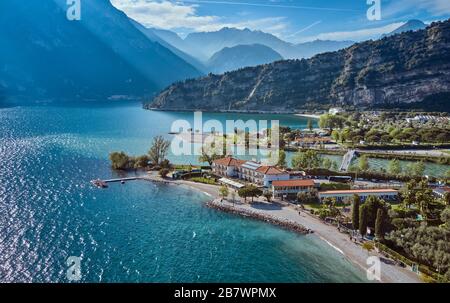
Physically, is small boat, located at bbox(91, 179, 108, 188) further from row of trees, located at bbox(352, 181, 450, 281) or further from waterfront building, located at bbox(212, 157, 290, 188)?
row of trees, located at bbox(352, 181, 450, 281)

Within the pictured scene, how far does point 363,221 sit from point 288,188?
1276cm

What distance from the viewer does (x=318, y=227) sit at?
114 ft

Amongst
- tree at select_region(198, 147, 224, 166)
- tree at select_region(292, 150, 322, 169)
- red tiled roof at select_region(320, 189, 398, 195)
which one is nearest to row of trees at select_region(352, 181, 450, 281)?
red tiled roof at select_region(320, 189, 398, 195)

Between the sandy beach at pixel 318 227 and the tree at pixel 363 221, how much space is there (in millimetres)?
1419

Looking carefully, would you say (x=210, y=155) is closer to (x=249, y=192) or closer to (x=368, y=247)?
(x=249, y=192)

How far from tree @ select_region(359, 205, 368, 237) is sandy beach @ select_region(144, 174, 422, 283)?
4.66ft

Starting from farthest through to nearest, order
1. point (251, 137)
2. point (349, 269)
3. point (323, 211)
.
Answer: point (251, 137)
point (323, 211)
point (349, 269)

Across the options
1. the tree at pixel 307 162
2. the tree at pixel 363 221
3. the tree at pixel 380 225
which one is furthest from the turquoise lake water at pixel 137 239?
the tree at pixel 307 162

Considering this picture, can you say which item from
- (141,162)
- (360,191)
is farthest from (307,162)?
(141,162)

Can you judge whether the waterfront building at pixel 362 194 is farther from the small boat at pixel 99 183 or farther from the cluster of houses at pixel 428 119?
the cluster of houses at pixel 428 119

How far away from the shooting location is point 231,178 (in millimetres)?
52688
